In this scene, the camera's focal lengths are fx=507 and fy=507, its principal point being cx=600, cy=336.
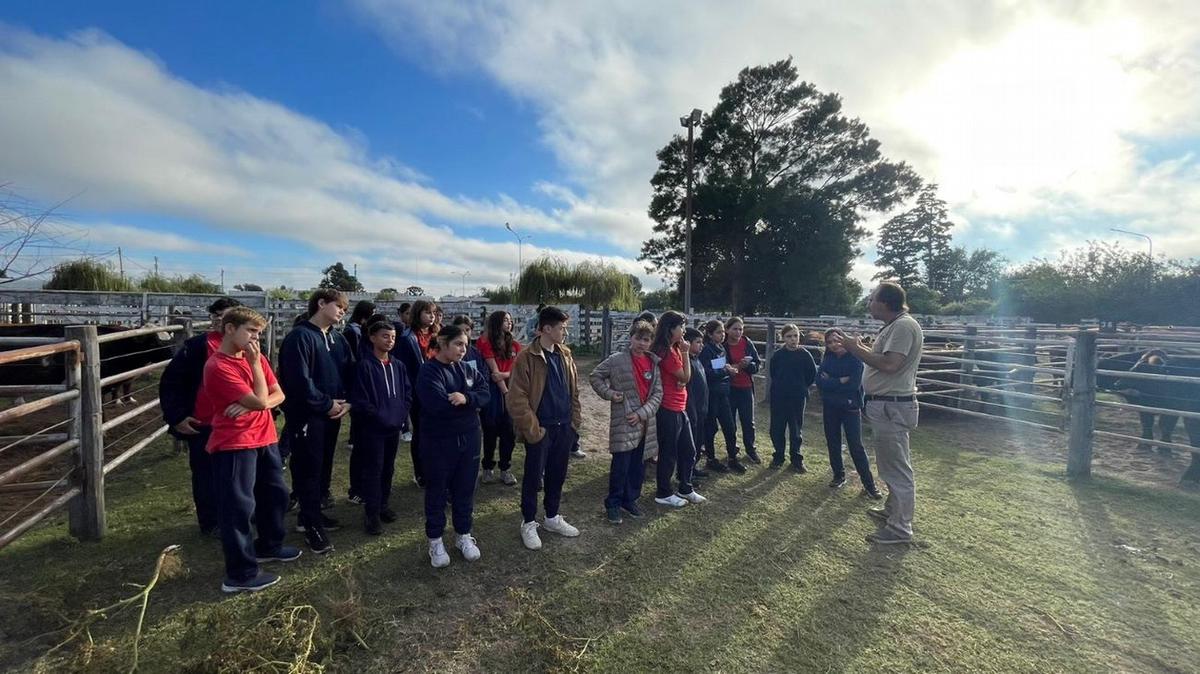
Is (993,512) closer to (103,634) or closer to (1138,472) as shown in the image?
(1138,472)

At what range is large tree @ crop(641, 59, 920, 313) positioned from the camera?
2712 cm

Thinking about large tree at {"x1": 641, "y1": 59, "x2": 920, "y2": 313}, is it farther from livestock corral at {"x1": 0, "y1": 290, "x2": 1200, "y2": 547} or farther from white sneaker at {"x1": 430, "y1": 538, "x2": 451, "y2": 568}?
white sneaker at {"x1": 430, "y1": 538, "x2": 451, "y2": 568}

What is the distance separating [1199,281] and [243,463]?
3541cm

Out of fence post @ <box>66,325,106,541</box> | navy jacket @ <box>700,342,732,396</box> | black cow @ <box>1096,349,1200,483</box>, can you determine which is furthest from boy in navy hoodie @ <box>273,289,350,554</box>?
black cow @ <box>1096,349,1200,483</box>

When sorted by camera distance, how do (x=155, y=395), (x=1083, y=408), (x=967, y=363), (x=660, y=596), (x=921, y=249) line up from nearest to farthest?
(x=660, y=596) < (x=1083, y=408) < (x=155, y=395) < (x=967, y=363) < (x=921, y=249)

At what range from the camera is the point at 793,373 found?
5426mm

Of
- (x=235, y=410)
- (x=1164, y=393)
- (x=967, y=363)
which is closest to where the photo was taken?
(x=235, y=410)

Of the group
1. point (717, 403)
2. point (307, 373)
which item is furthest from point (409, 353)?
point (717, 403)

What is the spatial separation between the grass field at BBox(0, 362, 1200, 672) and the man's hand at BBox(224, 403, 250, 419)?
1.00 metres

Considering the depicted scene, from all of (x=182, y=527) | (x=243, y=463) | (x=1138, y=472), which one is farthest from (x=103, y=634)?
(x=1138, y=472)

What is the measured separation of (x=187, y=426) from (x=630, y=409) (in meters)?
2.94

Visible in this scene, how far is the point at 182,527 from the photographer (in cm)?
363

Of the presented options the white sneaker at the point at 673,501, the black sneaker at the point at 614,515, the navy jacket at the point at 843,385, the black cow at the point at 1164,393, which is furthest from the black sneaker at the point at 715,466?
the black cow at the point at 1164,393

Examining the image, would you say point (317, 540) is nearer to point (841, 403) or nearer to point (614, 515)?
point (614, 515)
